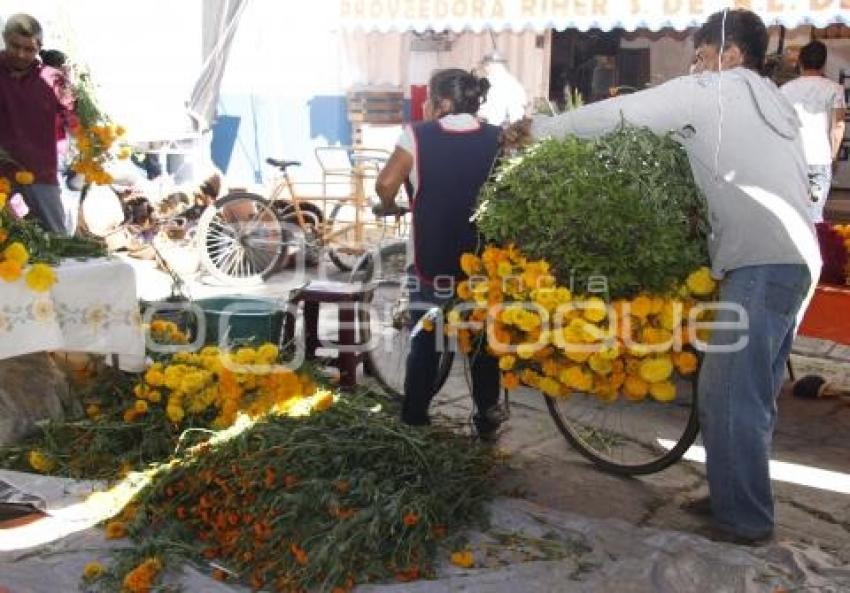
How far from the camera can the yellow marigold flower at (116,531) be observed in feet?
11.8

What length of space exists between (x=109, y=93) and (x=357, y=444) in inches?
306

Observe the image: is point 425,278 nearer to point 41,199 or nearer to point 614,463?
point 614,463

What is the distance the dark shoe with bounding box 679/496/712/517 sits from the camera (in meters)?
4.20

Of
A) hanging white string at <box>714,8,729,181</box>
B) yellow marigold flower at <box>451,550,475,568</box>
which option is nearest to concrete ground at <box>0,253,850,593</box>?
yellow marigold flower at <box>451,550,475,568</box>

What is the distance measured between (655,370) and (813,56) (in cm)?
480

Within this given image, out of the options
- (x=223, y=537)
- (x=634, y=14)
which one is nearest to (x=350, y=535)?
(x=223, y=537)

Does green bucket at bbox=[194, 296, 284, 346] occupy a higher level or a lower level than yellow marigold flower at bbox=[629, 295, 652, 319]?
lower

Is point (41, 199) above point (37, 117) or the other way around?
the other way around

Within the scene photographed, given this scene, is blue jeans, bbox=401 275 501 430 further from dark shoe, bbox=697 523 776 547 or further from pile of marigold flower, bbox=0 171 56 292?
pile of marigold flower, bbox=0 171 56 292

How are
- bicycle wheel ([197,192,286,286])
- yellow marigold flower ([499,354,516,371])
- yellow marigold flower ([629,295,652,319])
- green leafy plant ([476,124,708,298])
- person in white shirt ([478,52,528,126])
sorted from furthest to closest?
person in white shirt ([478,52,528,126]) < bicycle wheel ([197,192,286,286]) < yellow marigold flower ([499,354,516,371]) < yellow marigold flower ([629,295,652,319]) < green leafy plant ([476,124,708,298])

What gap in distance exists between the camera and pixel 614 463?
4.69 metres

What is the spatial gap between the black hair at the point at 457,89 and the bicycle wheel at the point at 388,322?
4.09ft

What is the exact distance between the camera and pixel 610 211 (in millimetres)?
3420

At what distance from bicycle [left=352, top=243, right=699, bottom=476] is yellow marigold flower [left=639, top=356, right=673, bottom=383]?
803mm
